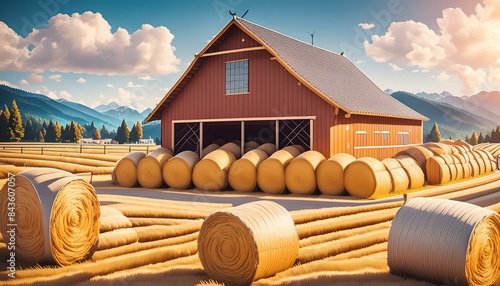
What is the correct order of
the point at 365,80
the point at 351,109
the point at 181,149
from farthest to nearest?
1. the point at 365,80
2. the point at 181,149
3. the point at 351,109

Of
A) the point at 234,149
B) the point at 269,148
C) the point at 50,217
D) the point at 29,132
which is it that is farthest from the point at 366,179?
the point at 29,132

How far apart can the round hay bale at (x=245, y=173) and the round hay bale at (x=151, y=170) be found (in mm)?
3787

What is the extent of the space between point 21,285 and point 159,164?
15.8 metres

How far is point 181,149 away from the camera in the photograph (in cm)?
2691

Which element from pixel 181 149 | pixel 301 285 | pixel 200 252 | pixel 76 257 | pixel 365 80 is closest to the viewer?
pixel 301 285

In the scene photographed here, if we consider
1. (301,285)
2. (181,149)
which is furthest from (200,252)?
(181,149)

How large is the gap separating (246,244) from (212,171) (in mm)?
13990

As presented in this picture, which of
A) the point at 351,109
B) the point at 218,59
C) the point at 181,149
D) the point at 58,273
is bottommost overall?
the point at 58,273

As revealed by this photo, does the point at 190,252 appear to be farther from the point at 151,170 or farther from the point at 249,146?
the point at 249,146

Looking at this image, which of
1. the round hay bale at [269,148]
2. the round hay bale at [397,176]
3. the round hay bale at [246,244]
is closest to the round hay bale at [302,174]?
the round hay bale at [397,176]

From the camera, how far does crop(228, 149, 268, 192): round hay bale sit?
2117 centimetres

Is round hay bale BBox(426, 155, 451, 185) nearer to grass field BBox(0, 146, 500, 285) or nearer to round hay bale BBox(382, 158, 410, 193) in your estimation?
round hay bale BBox(382, 158, 410, 193)

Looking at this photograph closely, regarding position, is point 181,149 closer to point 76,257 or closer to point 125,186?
point 125,186

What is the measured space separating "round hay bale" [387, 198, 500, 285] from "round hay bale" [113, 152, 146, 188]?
1780cm
